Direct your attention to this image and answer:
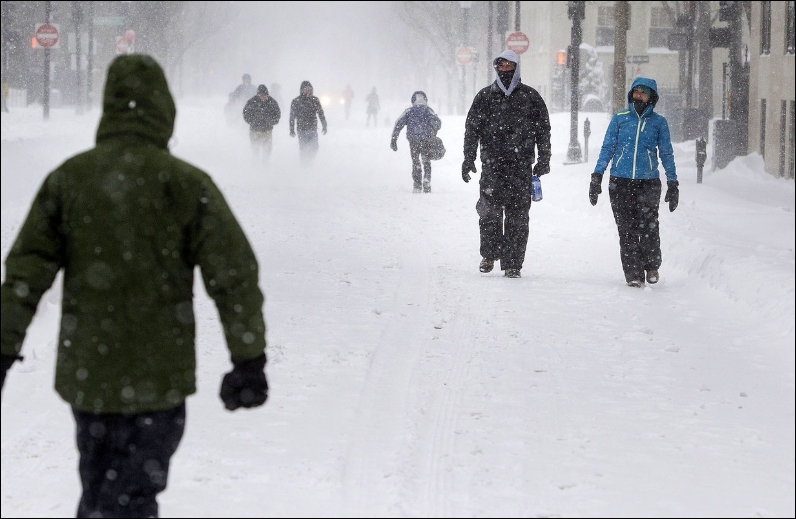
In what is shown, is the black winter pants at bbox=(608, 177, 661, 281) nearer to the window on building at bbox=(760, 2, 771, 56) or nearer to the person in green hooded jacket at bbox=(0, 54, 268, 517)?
the person in green hooded jacket at bbox=(0, 54, 268, 517)

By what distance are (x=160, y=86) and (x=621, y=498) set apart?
8.40 ft

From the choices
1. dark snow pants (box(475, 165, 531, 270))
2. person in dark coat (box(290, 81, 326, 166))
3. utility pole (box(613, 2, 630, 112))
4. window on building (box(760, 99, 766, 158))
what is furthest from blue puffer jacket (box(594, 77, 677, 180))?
window on building (box(760, 99, 766, 158))

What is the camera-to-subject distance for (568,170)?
2139 cm

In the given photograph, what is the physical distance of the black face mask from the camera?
411 inches

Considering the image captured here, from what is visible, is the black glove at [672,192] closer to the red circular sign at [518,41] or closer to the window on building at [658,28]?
the red circular sign at [518,41]

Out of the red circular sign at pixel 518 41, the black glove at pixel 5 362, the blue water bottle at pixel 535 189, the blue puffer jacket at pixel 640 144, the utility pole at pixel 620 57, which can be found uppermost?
the red circular sign at pixel 518 41

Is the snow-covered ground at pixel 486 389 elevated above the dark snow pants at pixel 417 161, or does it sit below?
below

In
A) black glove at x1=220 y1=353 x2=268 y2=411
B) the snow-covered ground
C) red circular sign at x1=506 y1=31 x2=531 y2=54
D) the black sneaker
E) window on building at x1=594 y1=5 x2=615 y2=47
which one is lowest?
the snow-covered ground

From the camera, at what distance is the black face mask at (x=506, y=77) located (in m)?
10.4

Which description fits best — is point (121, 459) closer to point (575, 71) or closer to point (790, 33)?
point (790, 33)

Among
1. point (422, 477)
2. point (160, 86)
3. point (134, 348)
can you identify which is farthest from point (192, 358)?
point (422, 477)

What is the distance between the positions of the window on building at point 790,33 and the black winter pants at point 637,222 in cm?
1444

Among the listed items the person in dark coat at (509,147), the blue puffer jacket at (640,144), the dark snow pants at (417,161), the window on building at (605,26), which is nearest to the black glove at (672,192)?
the blue puffer jacket at (640,144)

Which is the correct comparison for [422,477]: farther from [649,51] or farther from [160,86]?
[649,51]
